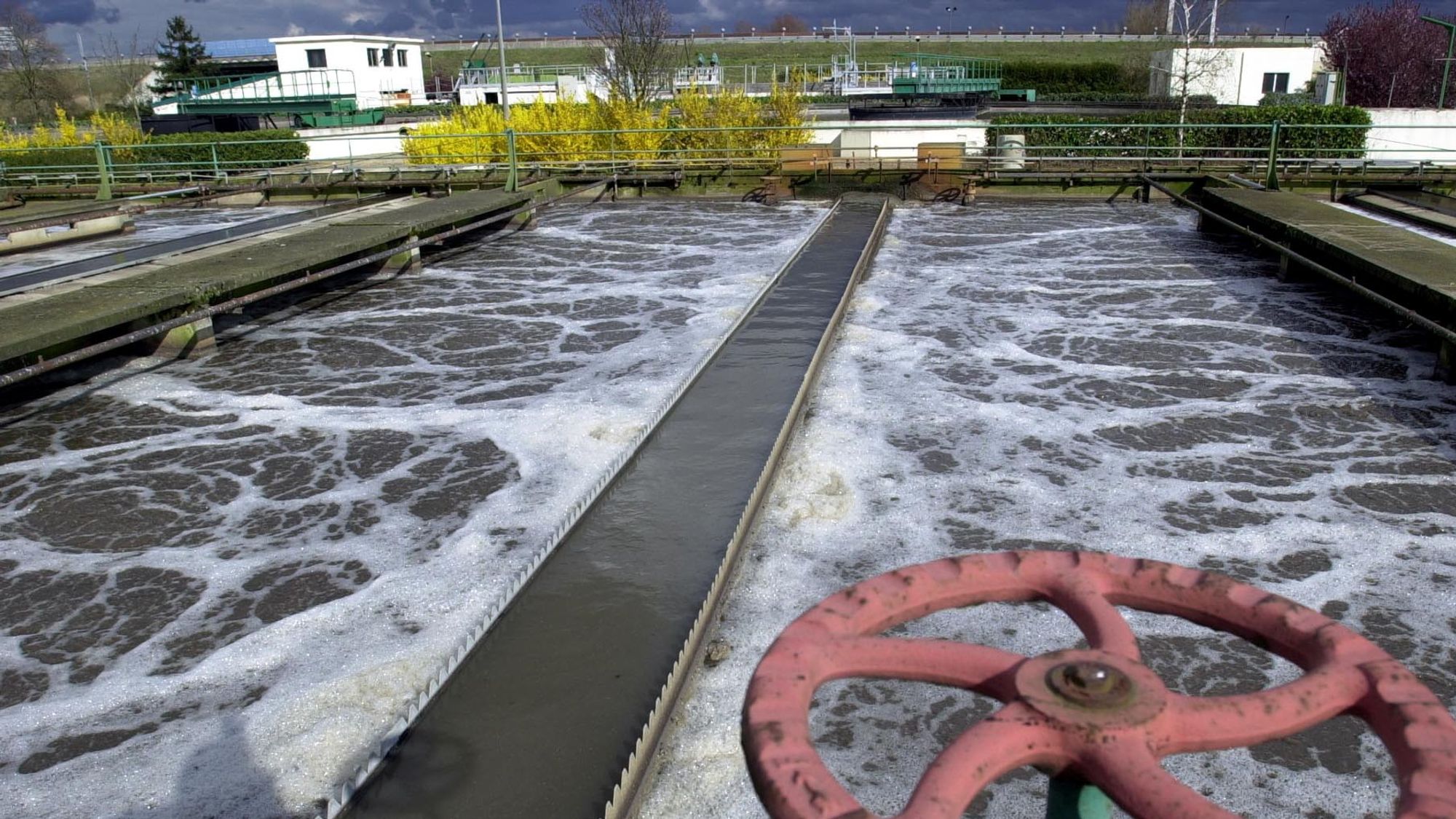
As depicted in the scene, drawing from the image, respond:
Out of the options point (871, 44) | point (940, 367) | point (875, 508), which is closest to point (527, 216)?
point (940, 367)

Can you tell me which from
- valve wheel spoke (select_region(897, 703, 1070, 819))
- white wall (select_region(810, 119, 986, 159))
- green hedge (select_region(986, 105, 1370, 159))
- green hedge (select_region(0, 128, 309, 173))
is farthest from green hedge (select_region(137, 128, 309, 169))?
valve wheel spoke (select_region(897, 703, 1070, 819))

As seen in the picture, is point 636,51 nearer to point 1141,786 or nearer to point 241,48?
point 1141,786

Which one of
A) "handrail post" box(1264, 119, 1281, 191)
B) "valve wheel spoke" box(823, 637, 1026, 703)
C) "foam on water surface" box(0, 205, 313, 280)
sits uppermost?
"handrail post" box(1264, 119, 1281, 191)

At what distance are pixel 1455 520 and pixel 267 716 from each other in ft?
15.4

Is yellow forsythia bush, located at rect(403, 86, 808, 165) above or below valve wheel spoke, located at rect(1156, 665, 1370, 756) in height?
above

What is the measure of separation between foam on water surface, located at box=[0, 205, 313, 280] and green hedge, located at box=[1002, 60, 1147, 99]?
3534 centimetres

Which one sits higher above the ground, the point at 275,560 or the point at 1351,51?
the point at 1351,51

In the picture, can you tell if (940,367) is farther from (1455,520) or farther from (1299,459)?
(1455,520)

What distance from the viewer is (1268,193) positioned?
11773mm

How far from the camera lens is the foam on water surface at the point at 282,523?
126 inches

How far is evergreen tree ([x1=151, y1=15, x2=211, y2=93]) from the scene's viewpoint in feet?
162

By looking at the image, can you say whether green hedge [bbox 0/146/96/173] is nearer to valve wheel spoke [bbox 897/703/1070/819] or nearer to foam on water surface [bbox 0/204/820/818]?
foam on water surface [bbox 0/204/820/818]

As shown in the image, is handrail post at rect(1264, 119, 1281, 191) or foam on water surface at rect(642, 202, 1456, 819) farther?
handrail post at rect(1264, 119, 1281, 191)

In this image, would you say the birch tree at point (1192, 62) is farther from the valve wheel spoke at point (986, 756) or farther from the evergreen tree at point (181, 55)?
the evergreen tree at point (181, 55)
